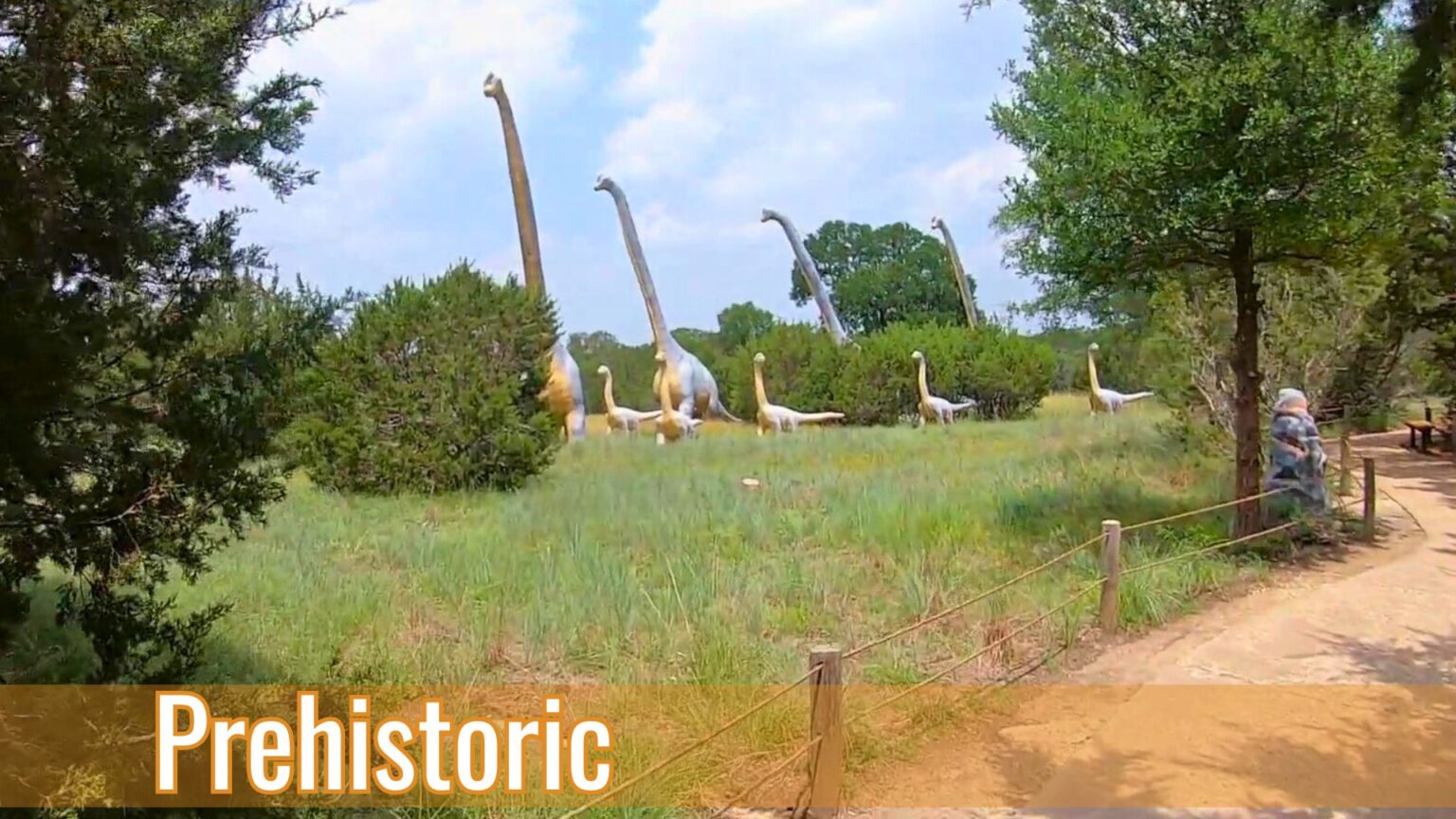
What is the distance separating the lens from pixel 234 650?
4977 millimetres

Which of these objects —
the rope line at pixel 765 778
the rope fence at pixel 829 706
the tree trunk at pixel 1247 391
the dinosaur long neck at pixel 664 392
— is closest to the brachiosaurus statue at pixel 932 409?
the dinosaur long neck at pixel 664 392

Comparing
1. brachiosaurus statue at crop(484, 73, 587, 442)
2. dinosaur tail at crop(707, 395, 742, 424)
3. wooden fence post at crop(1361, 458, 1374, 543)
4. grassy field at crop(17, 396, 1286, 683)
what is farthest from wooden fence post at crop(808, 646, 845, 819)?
dinosaur tail at crop(707, 395, 742, 424)

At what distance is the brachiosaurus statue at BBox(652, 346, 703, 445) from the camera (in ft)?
62.2

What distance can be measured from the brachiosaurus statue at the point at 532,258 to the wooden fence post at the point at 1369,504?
11.0m

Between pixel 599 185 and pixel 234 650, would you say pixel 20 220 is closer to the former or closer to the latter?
pixel 234 650

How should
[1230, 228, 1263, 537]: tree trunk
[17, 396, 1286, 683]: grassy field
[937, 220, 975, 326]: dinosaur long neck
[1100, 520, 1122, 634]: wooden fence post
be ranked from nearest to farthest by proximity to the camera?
1. [17, 396, 1286, 683]: grassy field
2. [1100, 520, 1122, 634]: wooden fence post
3. [1230, 228, 1263, 537]: tree trunk
4. [937, 220, 975, 326]: dinosaur long neck

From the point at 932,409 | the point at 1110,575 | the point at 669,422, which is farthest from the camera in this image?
the point at 932,409

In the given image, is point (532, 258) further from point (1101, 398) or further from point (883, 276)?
point (883, 276)

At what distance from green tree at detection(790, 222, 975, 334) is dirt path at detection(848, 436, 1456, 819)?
42.2 meters

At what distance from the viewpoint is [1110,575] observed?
660cm

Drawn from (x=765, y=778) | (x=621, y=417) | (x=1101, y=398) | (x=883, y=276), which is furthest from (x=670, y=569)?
(x=883, y=276)

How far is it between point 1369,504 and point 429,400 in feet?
30.1

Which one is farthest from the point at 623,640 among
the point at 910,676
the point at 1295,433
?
the point at 1295,433

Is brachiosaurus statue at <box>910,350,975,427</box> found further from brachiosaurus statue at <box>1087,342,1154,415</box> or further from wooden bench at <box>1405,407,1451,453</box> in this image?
wooden bench at <box>1405,407,1451,453</box>
